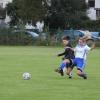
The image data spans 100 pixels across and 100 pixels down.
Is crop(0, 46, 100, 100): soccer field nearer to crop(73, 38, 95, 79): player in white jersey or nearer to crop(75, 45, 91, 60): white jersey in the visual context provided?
crop(73, 38, 95, 79): player in white jersey

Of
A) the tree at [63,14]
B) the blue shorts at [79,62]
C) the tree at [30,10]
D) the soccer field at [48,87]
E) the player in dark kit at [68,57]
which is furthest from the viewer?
the tree at [63,14]

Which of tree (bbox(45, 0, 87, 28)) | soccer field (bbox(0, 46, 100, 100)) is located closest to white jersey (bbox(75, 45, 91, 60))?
soccer field (bbox(0, 46, 100, 100))

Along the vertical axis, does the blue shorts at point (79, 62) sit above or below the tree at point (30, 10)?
below

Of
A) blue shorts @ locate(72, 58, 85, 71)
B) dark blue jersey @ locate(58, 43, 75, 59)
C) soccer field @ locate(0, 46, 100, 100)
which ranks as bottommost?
soccer field @ locate(0, 46, 100, 100)

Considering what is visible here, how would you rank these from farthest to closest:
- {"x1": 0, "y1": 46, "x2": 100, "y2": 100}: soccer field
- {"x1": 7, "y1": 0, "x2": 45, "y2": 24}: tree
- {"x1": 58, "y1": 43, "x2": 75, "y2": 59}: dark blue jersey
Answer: {"x1": 7, "y1": 0, "x2": 45, "y2": 24}: tree → {"x1": 58, "y1": 43, "x2": 75, "y2": 59}: dark blue jersey → {"x1": 0, "y1": 46, "x2": 100, "y2": 100}: soccer field

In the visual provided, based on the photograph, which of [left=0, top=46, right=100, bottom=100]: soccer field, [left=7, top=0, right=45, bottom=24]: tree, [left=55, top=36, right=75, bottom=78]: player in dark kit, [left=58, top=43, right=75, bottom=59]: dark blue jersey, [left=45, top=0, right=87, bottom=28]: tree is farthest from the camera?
[left=45, top=0, right=87, bottom=28]: tree

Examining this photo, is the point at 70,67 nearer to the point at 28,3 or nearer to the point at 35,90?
the point at 35,90

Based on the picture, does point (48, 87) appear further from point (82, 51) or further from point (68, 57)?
point (68, 57)

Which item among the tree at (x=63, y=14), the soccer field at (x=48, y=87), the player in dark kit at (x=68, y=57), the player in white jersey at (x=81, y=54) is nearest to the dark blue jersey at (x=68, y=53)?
the player in dark kit at (x=68, y=57)

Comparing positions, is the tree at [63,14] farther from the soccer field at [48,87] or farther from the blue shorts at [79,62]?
the blue shorts at [79,62]

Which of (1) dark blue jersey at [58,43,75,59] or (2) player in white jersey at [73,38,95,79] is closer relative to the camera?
Result: (2) player in white jersey at [73,38,95,79]

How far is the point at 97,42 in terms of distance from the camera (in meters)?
51.7

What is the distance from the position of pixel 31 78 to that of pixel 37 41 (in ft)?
111

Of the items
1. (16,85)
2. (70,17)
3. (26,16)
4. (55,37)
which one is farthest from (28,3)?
(16,85)
